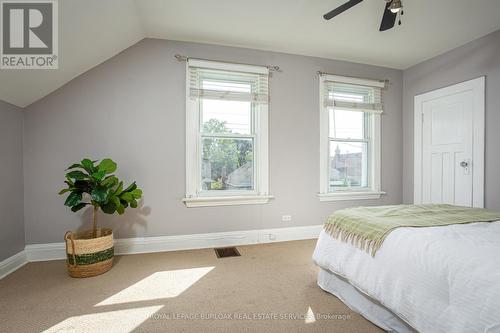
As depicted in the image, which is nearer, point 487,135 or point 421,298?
point 421,298

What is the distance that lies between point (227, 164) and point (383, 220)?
77.9 inches

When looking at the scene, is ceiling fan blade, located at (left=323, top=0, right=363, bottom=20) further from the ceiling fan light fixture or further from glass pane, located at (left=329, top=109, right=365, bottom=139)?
glass pane, located at (left=329, top=109, right=365, bottom=139)

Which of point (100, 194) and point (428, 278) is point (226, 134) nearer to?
point (100, 194)

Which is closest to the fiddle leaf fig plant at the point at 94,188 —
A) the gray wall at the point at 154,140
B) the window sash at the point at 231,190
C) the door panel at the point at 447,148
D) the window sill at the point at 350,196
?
the gray wall at the point at 154,140

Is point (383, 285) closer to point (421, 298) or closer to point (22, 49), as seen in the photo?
point (421, 298)

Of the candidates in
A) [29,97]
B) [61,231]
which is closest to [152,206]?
[61,231]

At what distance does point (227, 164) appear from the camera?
126 inches

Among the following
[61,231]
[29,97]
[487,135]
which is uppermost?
[29,97]

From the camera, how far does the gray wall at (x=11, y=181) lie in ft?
7.48

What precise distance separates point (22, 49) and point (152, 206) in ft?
6.14

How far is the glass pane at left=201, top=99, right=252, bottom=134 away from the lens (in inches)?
123

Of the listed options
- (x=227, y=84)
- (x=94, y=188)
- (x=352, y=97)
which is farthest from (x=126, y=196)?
(x=352, y=97)

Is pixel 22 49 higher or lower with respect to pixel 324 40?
lower

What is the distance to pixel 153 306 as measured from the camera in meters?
1.77
